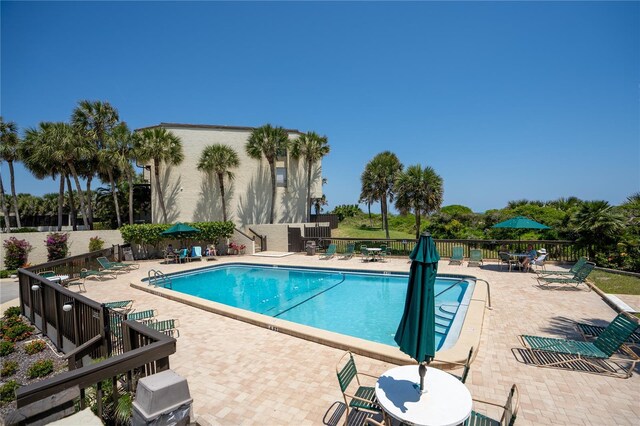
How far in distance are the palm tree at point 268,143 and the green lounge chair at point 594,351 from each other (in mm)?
22619

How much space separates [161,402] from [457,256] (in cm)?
1439

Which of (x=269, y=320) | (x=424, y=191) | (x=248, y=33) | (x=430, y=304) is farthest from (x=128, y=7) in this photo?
(x=424, y=191)

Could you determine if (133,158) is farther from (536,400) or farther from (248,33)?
(536,400)

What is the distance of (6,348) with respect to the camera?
20.9 ft

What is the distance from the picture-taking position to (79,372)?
9.12 feet

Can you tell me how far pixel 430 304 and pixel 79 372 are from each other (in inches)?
143

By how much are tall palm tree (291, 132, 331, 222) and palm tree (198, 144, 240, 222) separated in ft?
18.3

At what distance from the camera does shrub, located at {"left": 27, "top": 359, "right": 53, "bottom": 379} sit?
5.39 meters

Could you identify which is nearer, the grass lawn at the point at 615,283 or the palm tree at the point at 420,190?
the grass lawn at the point at 615,283

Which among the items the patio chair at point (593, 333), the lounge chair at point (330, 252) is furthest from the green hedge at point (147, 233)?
the patio chair at point (593, 333)

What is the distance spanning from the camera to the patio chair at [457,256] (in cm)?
1446

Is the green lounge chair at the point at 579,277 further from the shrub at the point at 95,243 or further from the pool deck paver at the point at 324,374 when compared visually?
the shrub at the point at 95,243

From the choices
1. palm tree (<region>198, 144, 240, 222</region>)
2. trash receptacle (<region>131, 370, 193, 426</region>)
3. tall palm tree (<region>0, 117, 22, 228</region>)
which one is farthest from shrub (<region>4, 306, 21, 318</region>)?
tall palm tree (<region>0, 117, 22, 228</region>)

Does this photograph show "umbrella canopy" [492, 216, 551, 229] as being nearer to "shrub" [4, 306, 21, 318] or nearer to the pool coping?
the pool coping
